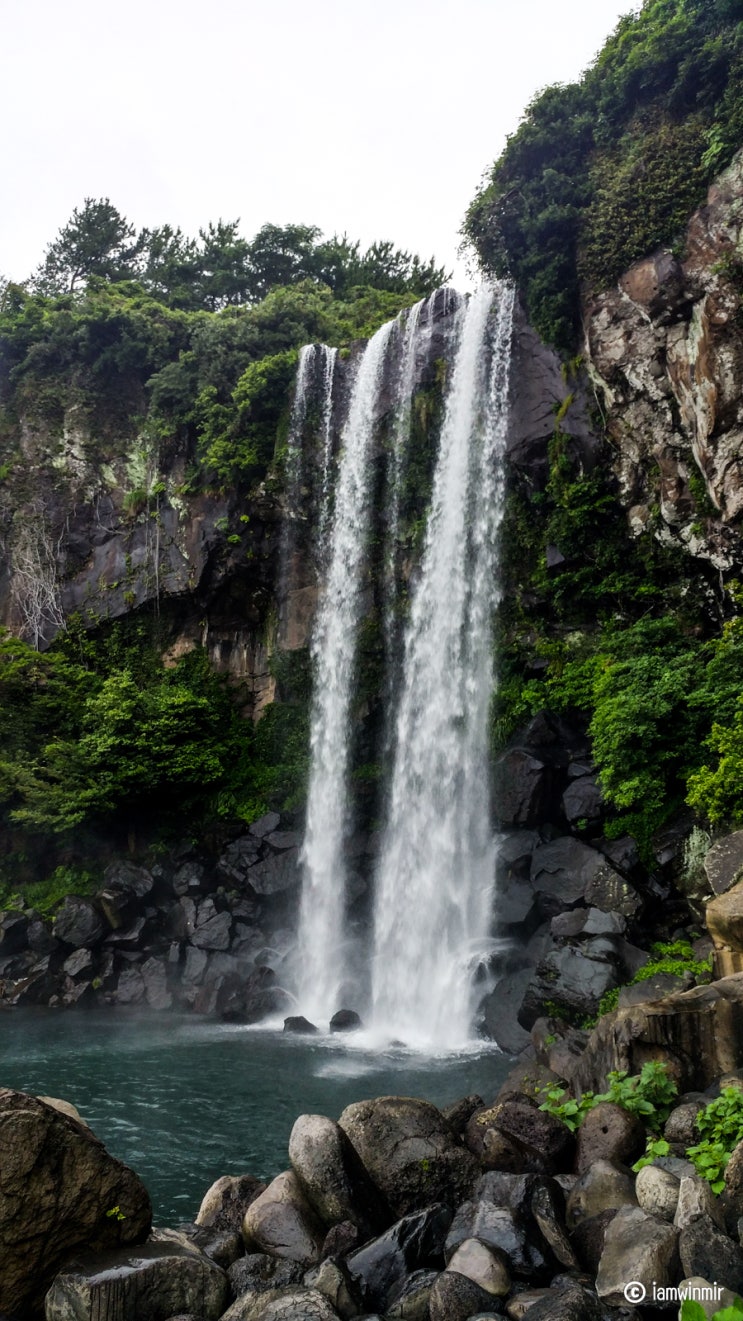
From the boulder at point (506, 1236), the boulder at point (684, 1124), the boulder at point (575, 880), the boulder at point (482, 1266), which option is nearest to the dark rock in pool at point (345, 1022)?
the boulder at point (575, 880)

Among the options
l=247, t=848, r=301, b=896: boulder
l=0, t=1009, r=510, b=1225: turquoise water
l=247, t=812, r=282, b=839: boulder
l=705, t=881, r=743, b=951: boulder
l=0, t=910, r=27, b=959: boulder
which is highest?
l=247, t=812, r=282, b=839: boulder

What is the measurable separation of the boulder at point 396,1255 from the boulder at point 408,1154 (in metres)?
0.61

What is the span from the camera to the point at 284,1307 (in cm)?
494

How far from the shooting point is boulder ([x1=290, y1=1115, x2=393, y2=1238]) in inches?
241

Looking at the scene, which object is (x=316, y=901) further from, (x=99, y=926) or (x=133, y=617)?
(x=133, y=617)

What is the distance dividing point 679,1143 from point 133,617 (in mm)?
20049

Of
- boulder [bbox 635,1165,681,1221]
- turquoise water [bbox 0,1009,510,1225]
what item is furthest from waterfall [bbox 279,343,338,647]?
boulder [bbox 635,1165,681,1221]

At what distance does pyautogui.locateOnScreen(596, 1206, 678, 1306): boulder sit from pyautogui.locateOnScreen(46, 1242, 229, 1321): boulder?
98.0 inches

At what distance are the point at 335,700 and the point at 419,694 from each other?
2.69m

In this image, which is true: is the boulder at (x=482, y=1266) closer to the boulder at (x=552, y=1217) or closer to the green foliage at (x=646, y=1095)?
the boulder at (x=552, y=1217)

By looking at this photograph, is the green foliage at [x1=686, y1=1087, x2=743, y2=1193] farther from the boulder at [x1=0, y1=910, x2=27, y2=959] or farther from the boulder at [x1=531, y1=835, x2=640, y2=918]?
the boulder at [x1=0, y1=910, x2=27, y2=959]

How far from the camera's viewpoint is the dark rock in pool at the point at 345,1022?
14648 mm

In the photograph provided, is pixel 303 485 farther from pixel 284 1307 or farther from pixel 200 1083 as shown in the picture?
pixel 284 1307

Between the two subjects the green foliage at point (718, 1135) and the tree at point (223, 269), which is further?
the tree at point (223, 269)
